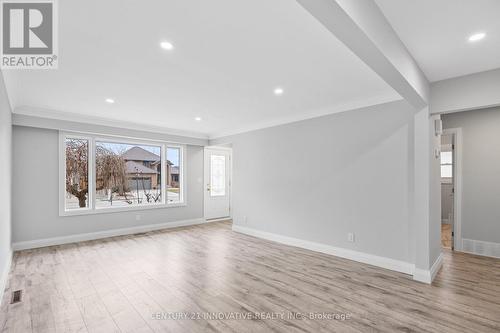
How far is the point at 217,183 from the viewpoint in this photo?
719 centimetres

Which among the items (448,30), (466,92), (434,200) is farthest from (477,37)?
(434,200)

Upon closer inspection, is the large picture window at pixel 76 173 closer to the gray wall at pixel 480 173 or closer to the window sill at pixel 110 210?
the window sill at pixel 110 210

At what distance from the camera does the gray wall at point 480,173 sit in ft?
12.6

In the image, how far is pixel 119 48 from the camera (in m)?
2.21

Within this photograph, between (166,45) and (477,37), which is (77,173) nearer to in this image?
(166,45)

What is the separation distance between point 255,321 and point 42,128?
501cm

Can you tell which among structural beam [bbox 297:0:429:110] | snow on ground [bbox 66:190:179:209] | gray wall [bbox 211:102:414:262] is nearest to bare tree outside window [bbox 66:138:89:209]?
snow on ground [bbox 66:190:179:209]

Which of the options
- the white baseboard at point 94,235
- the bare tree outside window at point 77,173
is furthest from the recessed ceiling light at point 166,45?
the white baseboard at point 94,235

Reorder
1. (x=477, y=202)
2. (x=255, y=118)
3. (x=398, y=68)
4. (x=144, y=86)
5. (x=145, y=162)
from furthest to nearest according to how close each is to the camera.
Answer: (x=145, y=162) < (x=255, y=118) < (x=477, y=202) < (x=144, y=86) < (x=398, y=68)

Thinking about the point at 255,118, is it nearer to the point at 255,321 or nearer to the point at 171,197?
the point at 171,197

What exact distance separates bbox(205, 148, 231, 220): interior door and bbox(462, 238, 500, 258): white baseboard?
550cm

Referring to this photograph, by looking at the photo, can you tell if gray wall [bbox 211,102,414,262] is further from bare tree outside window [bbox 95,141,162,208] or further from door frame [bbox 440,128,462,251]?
bare tree outside window [bbox 95,141,162,208]

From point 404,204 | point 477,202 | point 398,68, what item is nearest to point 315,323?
point 404,204

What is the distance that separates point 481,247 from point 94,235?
7144 millimetres
